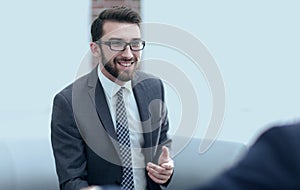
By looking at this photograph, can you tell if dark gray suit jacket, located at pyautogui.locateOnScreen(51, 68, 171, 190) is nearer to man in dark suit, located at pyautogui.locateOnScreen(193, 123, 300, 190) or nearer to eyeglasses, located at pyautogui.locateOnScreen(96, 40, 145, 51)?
eyeglasses, located at pyautogui.locateOnScreen(96, 40, 145, 51)

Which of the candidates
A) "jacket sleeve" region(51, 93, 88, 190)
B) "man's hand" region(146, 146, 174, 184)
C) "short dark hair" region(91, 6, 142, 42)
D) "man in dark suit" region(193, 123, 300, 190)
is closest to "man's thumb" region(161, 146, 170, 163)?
"man's hand" region(146, 146, 174, 184)

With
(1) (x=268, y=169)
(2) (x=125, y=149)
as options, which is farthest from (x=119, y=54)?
(1) (x=268, y=169)

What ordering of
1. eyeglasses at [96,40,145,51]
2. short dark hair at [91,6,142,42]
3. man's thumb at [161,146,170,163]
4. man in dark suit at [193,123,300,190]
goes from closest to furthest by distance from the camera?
man in dark suit at [193,123,300,190], man's thumb at [161,146,170,163], eyeglasses at [96,40,145,51], short dark hair at [91,6,142,42]

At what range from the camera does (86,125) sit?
9.78ft

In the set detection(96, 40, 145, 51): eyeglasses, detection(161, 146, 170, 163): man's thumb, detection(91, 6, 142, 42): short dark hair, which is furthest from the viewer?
detection(91, 6, 142, 42): short dark hair

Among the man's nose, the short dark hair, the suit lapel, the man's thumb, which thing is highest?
the short dark hair

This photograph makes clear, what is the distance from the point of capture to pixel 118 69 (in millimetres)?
2973

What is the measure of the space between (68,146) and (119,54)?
44 cm

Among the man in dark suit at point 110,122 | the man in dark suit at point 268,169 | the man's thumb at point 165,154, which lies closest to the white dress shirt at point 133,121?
the man in dark suit at point 110,122

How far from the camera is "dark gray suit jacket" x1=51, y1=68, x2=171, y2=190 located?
9.62ft

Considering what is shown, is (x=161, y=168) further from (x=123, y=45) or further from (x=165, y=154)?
(x=123, y=45)

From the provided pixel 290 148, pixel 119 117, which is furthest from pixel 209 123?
pixel 290 148

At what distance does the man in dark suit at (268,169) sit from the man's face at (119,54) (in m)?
1.87

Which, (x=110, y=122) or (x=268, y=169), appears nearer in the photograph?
(x=268, y=169)
